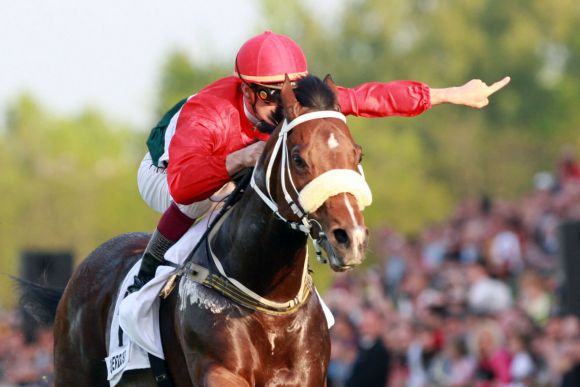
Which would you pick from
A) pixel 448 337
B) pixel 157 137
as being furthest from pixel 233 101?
pixel 448 337

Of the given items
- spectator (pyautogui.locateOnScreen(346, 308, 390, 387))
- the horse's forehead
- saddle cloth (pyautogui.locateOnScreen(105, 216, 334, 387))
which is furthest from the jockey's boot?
spectator (pyautogui.locateOnScreen(346, 308, 390, 387))

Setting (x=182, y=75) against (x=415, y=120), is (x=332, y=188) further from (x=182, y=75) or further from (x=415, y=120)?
(x=182, y=75)

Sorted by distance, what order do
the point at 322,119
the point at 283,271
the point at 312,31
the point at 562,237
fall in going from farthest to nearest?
the point at 312,31 → the point at 562,237 → the point at 283,271 → the point at 322,119

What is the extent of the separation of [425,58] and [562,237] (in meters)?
38.6

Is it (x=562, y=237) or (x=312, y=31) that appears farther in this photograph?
(x=312, y=31)

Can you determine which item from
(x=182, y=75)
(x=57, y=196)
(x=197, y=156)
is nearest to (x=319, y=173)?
(x=197, y=156)

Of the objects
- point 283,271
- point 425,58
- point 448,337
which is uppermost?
point 283,271

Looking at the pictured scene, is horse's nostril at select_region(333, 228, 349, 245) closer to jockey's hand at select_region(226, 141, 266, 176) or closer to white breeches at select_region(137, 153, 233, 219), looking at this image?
jockey's hand at select_region(226, 141, 266, 176)

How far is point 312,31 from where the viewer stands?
158 ft

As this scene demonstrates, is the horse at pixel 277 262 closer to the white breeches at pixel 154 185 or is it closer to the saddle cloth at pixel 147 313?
the saddle cloth at pixel 147 313

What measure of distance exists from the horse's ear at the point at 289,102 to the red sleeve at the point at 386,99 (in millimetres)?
586

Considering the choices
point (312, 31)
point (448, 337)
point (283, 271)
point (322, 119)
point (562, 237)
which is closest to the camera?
point (322, 119)

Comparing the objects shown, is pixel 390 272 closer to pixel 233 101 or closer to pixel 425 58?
pixel 233 101

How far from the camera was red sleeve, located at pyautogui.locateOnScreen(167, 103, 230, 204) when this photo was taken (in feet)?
18.4
